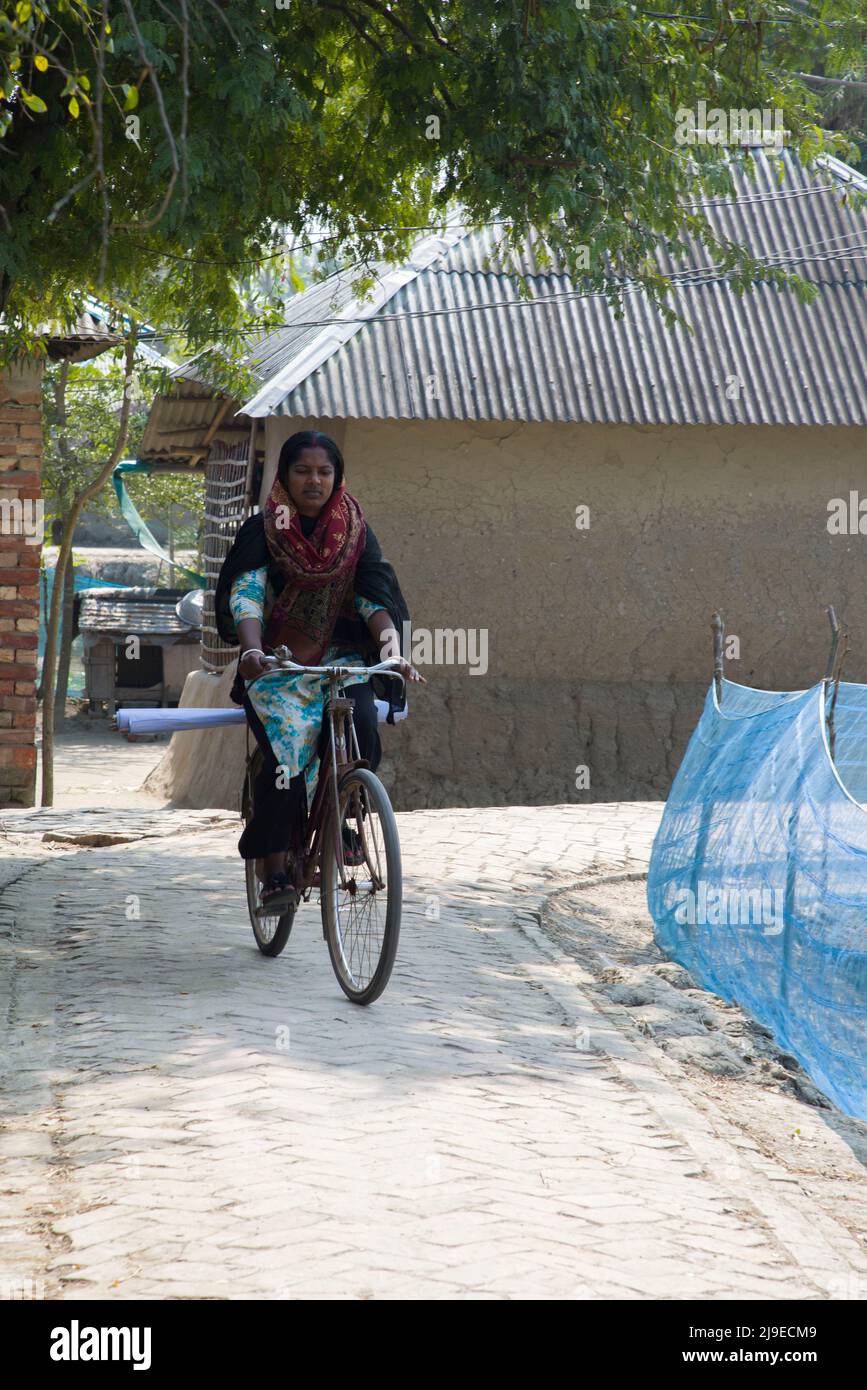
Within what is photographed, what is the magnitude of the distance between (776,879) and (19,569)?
24.1ft

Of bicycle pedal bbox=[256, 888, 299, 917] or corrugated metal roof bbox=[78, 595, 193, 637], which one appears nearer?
bicycle pedal bbox=[256, 888, 299, 917]

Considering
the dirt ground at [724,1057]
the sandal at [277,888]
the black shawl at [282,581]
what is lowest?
the dirt ground at [724,1057]

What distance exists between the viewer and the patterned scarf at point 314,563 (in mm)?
5859

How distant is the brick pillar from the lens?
38.4 feet

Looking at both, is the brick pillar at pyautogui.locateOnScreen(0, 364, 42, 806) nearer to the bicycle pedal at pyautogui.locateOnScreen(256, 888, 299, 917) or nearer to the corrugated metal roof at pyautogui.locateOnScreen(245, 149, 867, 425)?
the corrugated metal roof at pyautogui.locateOnScreen(245, 149, 867, 425)

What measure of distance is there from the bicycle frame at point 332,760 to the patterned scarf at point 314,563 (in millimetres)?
388

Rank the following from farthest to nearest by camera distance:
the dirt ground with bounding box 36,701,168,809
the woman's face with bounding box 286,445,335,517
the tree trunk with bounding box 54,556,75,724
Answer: the tree trunk with bounding box 54,556,75,724
the dirt ground with bounding box 36,701,168,809
the woman's face with bounding box 286,445,335,517

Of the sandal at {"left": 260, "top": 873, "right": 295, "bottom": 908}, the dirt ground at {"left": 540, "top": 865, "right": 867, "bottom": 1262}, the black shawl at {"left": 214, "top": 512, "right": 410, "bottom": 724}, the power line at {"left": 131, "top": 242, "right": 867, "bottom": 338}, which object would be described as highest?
the power line at {"left": 131, "top": 242, "right": 867, "bottom": 338}

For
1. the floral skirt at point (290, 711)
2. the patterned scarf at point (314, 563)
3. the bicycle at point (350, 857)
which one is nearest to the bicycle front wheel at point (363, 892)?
the bicycle at point (350, 857)

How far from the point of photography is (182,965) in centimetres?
617

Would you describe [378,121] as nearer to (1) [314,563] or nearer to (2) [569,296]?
(1) [314,563]

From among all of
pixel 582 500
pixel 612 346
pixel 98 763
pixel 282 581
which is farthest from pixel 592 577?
pixel 98 763

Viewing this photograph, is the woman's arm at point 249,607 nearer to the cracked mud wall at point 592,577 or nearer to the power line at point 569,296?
the cracked mud wall at point 592,577

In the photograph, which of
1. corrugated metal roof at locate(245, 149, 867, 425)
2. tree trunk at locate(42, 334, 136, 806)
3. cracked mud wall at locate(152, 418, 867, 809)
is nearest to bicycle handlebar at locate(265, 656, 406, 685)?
corrugated metal roof at locate(245, 149, 867, 425)
